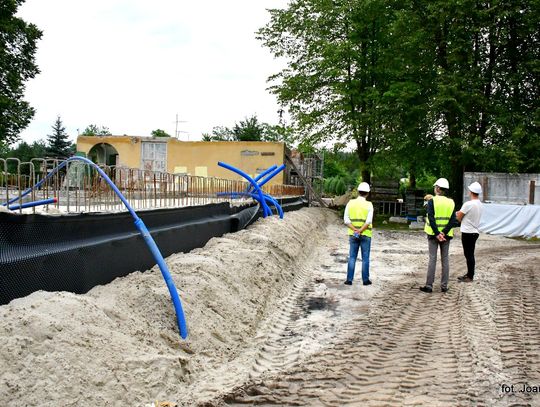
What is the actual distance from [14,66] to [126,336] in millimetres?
29402

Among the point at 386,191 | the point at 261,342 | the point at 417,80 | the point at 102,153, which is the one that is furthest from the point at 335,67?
the point at 261,342

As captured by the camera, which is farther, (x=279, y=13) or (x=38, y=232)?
(x=279, y=13)

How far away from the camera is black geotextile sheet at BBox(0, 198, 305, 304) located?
5.27 meters

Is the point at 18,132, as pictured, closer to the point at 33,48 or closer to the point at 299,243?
the point at 33,48

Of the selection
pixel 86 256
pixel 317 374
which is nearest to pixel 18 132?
pixel 86 256

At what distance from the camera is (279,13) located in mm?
33031

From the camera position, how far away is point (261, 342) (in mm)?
7016

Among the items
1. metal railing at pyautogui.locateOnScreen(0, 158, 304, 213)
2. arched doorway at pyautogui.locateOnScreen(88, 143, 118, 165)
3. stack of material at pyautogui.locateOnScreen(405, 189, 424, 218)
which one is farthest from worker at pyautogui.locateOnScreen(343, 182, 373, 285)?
arched doorway at pyautogui.locateOnScreen(88, 143, 118, 165)

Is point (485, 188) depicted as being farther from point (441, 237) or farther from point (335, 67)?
point (441, 237)

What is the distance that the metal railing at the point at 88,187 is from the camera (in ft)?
27.1

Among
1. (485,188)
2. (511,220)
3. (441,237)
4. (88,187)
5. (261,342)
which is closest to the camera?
(261,342)

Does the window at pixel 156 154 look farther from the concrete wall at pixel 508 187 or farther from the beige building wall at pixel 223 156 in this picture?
the concrete wall at pixel 508 187

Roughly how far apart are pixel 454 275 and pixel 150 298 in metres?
7.92

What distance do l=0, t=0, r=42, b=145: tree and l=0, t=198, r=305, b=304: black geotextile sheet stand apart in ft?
76.1
